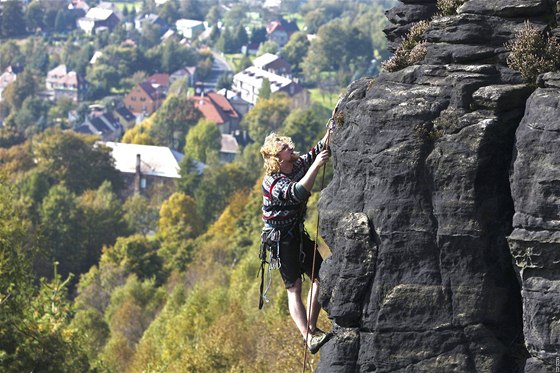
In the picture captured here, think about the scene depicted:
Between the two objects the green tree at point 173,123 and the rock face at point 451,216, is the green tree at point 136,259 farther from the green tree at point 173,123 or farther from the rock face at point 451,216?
the green tree at point 173,123

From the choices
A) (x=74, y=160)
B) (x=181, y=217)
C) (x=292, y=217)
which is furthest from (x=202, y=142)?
(x=292, y=217)

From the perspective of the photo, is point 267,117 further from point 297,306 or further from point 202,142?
point 297,306

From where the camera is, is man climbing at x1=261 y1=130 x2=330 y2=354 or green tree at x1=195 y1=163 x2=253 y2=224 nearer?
man climbing at x1=261 y1=130 x2=330 y2=354

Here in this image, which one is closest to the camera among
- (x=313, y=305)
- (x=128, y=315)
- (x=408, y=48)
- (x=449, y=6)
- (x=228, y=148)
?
(x=449, y=6)

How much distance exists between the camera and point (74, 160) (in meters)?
124

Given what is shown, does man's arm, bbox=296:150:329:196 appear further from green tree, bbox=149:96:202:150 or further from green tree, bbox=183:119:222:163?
green tree, bbox=149:96:202:150

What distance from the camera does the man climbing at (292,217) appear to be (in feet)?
49.5

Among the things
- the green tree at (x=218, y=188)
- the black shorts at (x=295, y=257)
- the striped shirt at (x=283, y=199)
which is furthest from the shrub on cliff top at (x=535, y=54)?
the green tree at (x=218, y=188)

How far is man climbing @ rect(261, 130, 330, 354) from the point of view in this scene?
15.1 metres

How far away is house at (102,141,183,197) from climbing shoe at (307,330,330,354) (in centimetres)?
13498

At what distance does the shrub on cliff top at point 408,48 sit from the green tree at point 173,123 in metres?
169

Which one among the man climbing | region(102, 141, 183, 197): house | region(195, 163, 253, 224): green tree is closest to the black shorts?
the man climbing

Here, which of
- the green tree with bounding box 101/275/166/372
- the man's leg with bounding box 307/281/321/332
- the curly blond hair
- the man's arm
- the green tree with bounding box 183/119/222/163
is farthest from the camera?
the green tree with bounding box 183/119/222/163

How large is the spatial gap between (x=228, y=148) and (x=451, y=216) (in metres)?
167
